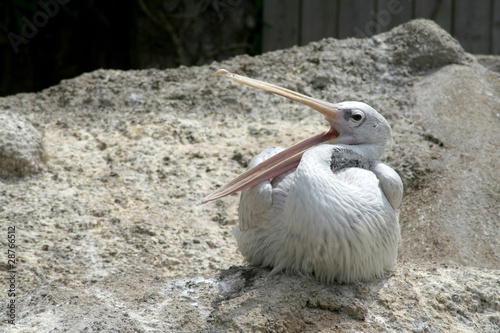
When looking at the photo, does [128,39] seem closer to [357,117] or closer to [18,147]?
[18,147]

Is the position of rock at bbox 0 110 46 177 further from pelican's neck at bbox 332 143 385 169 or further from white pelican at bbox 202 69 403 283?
pelican's neck at bbox 332 143 385 169

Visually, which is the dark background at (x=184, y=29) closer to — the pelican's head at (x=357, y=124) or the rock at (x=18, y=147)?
the rock at (x=18, y=147)

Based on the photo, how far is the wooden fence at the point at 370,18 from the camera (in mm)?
7516

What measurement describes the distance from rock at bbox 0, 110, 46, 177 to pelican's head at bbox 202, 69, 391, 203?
64.4 inches

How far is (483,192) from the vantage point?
4.50m

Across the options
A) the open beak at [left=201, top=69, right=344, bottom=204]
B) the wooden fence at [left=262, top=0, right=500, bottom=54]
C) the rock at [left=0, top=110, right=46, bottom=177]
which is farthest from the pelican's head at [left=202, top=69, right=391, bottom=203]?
the wooden fence at [left=262, top=0, right=500, bottom=54]

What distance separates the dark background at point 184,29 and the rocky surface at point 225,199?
177 cm

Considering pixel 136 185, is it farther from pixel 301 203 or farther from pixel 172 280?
pixel 301 203

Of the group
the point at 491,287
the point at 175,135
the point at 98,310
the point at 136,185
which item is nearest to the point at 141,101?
the point at 175,135

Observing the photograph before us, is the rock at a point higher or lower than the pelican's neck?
lower

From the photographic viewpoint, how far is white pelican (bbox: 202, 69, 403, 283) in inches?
124

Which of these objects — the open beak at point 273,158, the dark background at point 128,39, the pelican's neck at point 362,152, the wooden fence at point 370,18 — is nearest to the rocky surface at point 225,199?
the open beak at point 273,158

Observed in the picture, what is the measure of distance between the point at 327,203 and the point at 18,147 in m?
2.40

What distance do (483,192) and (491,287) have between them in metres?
1.07
